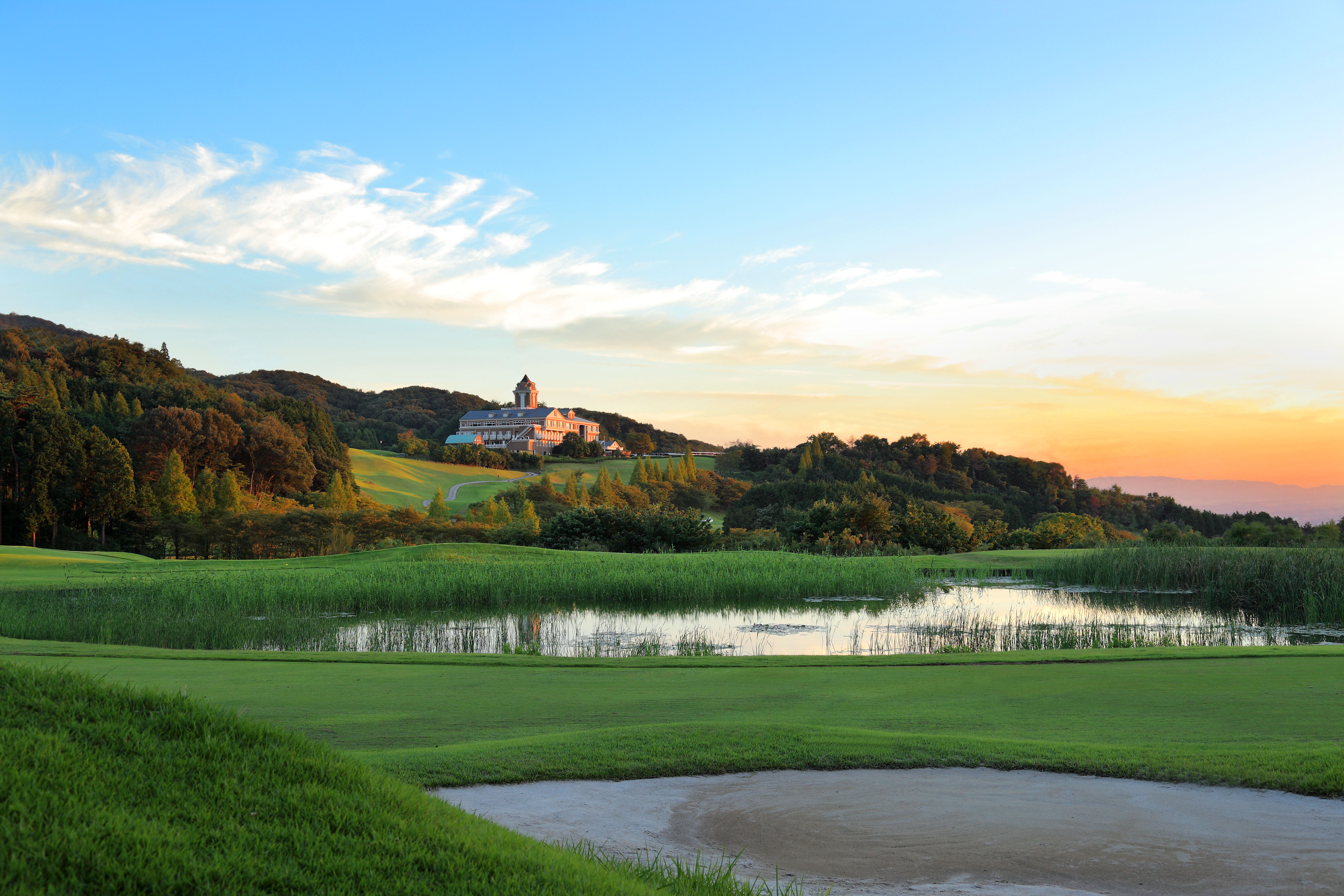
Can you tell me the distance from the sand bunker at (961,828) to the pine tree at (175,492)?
36.9 m

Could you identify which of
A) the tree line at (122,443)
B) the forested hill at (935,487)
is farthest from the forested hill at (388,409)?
the forested hill at (935,487)

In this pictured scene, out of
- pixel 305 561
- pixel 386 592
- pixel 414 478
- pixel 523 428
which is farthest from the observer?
pixel 523 428

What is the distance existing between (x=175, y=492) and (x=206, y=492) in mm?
1604

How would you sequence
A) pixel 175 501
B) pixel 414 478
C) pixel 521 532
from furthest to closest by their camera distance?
pixel 414 478
pixel 175 501
pixel 521 532

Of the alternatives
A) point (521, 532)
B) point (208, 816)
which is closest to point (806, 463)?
point (521, 532)

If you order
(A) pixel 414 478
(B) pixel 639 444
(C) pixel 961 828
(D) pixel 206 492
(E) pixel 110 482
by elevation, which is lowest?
(C) pixel 961 828

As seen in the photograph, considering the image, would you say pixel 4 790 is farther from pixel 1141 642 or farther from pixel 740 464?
pixel 740 464

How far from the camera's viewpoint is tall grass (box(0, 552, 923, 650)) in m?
14.2

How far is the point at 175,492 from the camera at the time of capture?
3659 cm

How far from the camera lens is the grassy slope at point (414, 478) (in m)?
61.0

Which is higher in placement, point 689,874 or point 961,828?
point 689,874

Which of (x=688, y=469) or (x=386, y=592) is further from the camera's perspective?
(x=688, y=469)

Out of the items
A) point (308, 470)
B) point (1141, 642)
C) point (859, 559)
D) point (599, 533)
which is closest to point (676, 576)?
point (859, 559)

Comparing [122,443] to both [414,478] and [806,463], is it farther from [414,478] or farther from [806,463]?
[806,463]
